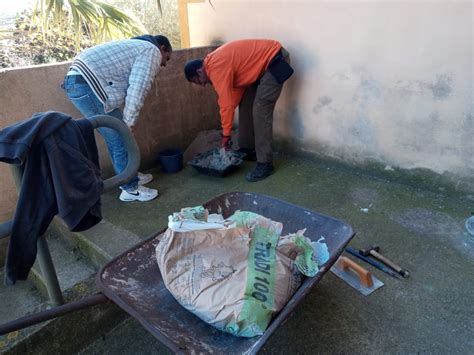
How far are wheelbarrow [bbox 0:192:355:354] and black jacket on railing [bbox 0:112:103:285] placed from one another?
0.86 feet

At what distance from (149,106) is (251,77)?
1076 mm

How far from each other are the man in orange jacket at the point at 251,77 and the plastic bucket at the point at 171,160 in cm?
55

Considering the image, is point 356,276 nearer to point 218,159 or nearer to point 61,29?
point 218,159

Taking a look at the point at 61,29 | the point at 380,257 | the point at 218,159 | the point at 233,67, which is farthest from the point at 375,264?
the point at 61,29

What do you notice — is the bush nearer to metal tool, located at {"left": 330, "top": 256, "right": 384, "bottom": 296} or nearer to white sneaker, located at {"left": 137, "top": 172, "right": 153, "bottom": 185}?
white sneaker, located at {"left": 137, "top": 172, "right": 153, "bottom": 185}

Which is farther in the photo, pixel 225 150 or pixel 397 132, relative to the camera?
pixel 225 150

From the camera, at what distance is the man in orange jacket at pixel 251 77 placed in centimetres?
327

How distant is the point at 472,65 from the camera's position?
2693 mm

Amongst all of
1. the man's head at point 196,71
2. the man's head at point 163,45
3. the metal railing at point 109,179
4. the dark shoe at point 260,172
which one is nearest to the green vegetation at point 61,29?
the man's head at point 163,45

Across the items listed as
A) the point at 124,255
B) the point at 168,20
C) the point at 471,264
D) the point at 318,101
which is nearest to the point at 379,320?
the point at 471,264

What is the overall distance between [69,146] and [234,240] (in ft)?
2.33

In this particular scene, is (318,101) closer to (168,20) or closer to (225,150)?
(225,150)

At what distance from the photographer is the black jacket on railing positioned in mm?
1153

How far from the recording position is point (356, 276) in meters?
2.18
